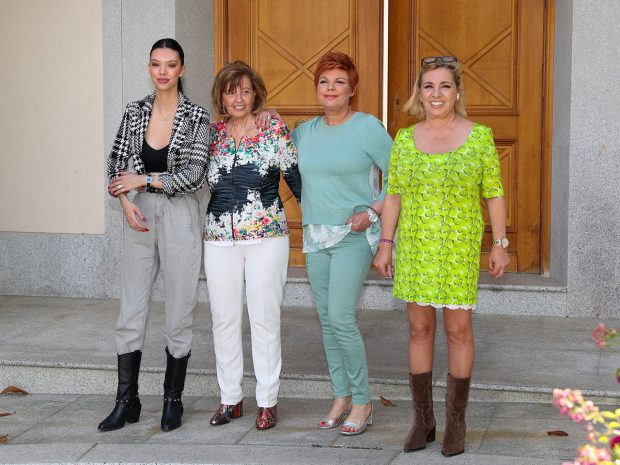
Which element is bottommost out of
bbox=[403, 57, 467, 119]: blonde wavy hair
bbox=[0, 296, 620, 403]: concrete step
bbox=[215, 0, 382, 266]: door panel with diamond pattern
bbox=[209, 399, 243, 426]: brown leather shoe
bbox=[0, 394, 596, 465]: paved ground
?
bbox=[0, 394, 596, 465]: paved ground

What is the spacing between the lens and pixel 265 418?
220 inches

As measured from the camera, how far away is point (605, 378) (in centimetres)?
611

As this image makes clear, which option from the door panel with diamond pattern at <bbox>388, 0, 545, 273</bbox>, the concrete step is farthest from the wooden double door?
the concrete step

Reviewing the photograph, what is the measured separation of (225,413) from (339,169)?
1417mm

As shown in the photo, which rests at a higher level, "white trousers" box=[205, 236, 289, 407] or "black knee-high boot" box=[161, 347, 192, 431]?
"white trousers" box=[205, 236, 289, 407]

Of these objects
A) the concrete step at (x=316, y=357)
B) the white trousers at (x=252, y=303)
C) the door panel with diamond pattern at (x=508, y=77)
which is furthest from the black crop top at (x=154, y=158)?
the door panel with diamond pattern at (x=508, y=77)

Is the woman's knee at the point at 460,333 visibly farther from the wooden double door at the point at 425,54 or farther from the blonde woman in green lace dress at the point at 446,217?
the wooden double door at the point at 425,54

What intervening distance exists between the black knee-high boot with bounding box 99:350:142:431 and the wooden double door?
11.8ft

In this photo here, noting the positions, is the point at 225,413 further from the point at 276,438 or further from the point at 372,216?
the point at 372,216

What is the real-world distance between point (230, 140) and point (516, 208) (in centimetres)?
385

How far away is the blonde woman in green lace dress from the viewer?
492 centimetres

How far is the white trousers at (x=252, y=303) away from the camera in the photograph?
5496mm

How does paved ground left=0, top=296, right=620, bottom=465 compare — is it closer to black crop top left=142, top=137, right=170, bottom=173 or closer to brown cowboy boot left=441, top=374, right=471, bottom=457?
brown cowboy boot left=441, top=374, right=471, bottom=457

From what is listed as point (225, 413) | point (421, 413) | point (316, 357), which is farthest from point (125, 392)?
point (421, 413)
